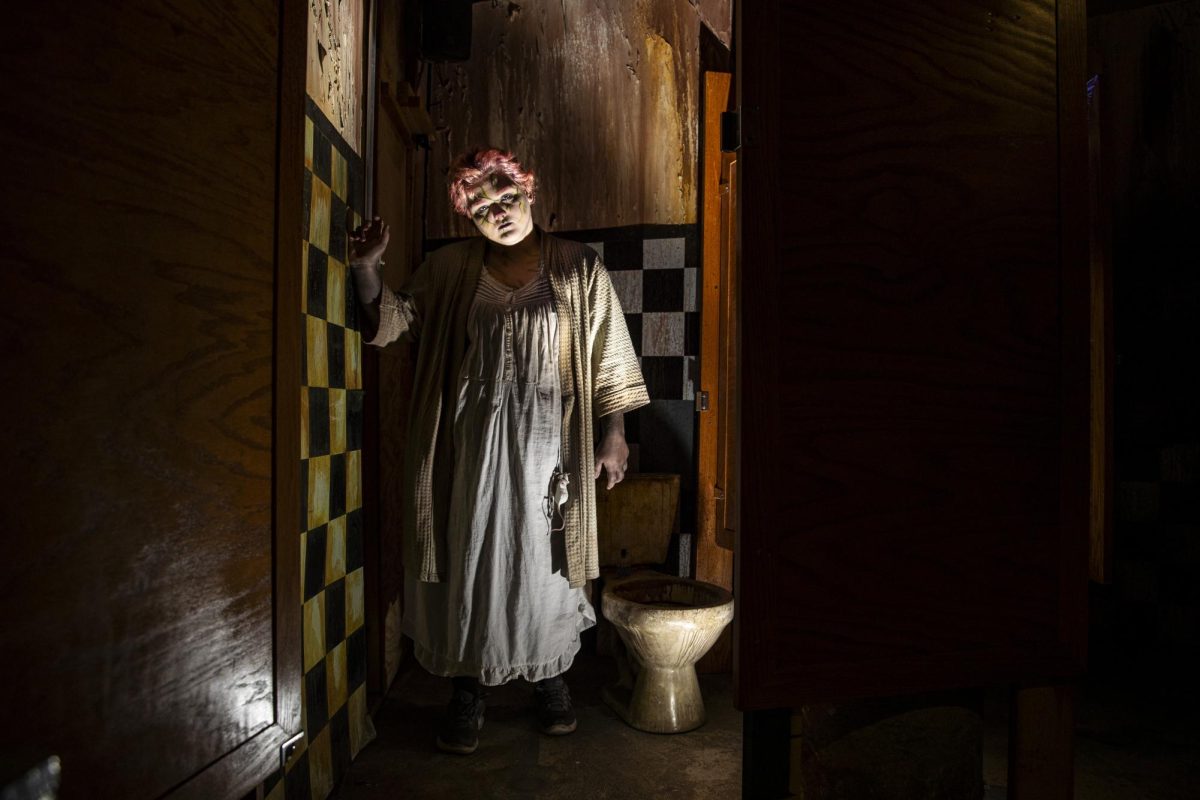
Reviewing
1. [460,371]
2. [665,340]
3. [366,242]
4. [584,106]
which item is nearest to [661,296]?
[665,340]

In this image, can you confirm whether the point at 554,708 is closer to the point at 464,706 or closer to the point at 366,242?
the point at 464,706

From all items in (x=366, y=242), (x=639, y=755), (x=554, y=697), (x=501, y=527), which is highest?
(x=366, y=242)

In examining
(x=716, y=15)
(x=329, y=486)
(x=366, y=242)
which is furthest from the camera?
(x=716, y=15)

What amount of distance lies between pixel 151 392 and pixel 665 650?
5.71 ft

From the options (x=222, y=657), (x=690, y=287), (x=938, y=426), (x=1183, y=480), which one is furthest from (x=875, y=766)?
(x=1183, y=480)

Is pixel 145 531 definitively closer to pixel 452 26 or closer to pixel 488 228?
pixel 488 228

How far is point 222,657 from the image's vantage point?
800 millimetres

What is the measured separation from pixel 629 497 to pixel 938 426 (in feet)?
5.20

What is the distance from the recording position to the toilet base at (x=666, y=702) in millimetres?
2158

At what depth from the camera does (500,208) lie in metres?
2.12

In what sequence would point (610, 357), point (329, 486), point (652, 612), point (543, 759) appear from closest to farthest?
point (329, 486) → point (543, 759) → point (652, 612) → point (610, 357)

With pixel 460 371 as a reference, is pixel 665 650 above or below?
below

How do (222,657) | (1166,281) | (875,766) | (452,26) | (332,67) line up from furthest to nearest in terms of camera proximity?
1. (1166,281)
2. (452,26)
3. (332,67)
4. (875,766)
5. (222,657)

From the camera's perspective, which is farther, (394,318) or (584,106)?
(584,106)
